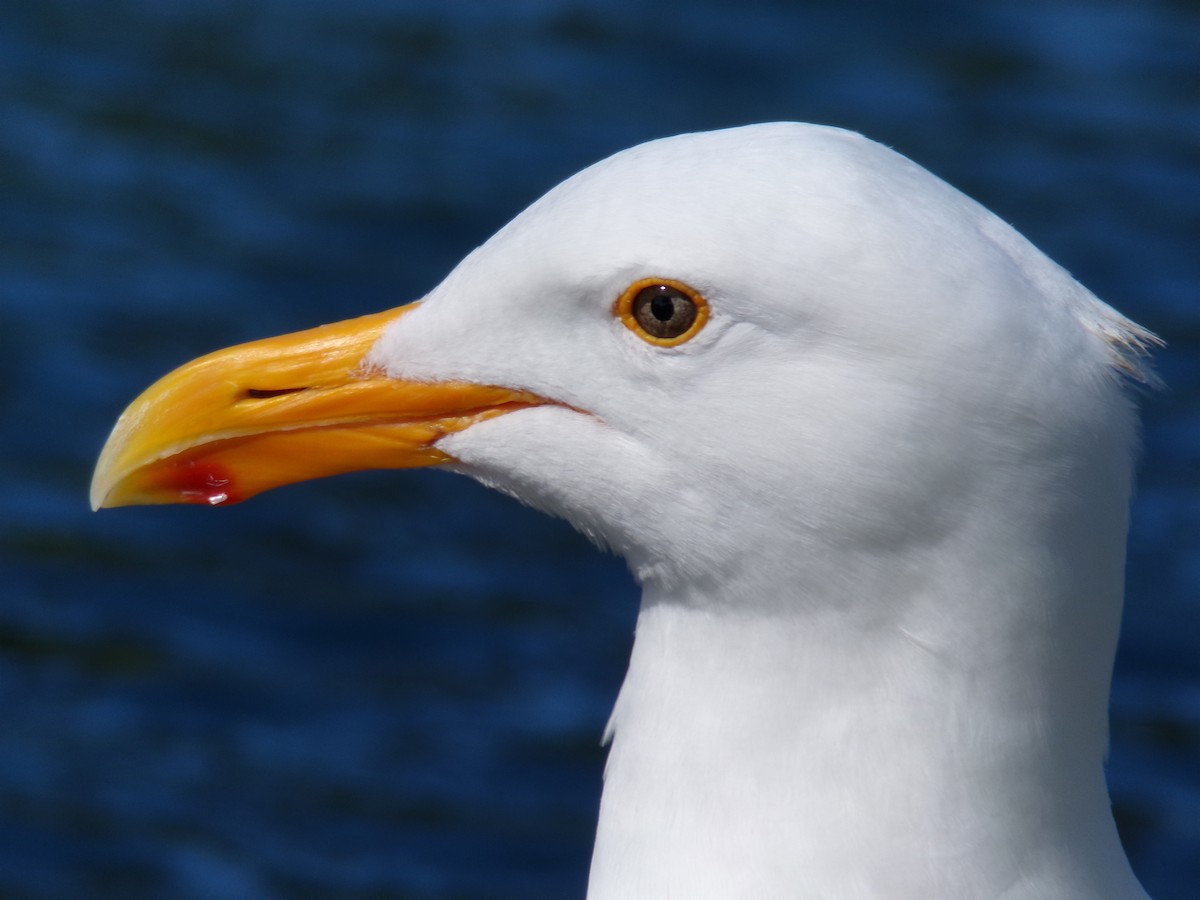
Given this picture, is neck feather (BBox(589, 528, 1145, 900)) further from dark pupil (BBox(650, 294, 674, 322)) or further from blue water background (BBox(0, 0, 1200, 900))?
blue water background (BBox(0, 0, 1200, 900))

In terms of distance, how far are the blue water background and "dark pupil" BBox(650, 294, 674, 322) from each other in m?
4.18

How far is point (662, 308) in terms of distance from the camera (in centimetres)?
379

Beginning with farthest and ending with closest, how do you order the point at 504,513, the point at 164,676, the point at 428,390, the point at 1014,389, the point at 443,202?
the point at 443,202 → the point at 504,513 → the point at 164,676 → the point at 428,390 → the point at 1014,389

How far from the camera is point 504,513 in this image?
30.1 ft

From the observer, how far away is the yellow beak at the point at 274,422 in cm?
424

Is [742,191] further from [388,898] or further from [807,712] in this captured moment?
[388,898]

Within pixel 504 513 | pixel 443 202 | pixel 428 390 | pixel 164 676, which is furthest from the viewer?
pixel 443 202

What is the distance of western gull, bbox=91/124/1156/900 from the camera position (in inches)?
144

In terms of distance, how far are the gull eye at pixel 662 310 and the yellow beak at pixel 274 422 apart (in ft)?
1.60

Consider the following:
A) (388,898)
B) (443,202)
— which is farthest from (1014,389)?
(443,202)

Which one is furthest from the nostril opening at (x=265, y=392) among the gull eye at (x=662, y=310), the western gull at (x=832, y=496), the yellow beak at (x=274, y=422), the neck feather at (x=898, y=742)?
the neck feather at (x=898, y=742)

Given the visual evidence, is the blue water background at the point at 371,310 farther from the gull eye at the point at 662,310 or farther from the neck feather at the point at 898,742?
the gull eye at the point at 662,310

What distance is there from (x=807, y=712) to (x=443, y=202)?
7.38 m

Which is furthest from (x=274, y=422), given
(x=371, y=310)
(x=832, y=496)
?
(x=371, y=310)
